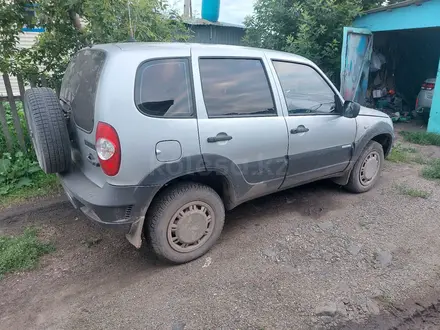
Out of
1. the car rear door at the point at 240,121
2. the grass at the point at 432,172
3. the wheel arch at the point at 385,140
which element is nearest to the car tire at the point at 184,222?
the car rear door at the point at 240,121

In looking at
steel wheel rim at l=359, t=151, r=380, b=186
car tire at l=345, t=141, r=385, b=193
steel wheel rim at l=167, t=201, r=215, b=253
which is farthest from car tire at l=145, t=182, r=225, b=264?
steel wheel rim at l=359, t=151, r=380, b=186

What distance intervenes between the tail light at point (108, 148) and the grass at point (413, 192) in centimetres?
382

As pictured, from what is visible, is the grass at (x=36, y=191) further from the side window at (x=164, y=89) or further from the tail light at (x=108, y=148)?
the side window at (x=164, y=89)

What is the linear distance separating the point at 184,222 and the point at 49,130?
1.35m

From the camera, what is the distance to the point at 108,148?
2.37 m

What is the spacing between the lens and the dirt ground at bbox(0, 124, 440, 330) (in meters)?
2.37

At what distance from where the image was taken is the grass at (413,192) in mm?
4336

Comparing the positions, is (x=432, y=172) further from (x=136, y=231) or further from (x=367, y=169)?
(x=136, y=231)

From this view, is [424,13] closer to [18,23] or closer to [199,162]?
[199,162]

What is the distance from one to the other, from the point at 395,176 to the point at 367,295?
118 inches

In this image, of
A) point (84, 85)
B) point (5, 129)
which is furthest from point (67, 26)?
point (84, 85)

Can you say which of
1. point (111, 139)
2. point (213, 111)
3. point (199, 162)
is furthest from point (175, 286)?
point (213, 111)

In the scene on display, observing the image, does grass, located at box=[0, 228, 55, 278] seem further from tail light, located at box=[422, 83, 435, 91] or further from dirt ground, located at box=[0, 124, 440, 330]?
tail light, located at box=[422, 83, 435, 91]

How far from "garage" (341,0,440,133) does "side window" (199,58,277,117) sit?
17.7 feet
